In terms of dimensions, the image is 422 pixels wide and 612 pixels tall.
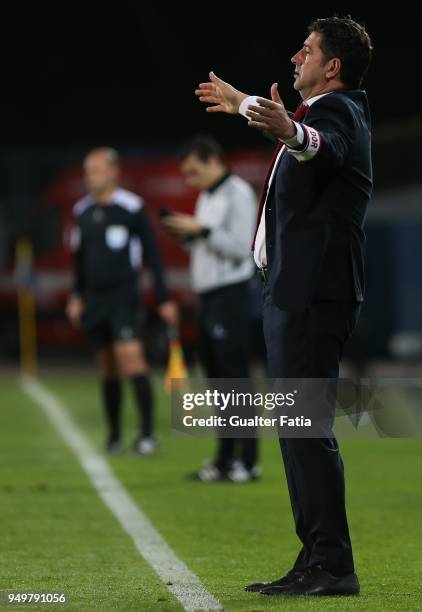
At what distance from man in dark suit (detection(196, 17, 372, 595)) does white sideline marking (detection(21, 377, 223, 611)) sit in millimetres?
341

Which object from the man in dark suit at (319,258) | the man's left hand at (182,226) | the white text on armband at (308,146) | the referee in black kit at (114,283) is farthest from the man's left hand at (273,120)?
the referee in black kit at (114,283)

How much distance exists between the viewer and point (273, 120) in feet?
16.7

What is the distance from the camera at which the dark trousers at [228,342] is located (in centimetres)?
978

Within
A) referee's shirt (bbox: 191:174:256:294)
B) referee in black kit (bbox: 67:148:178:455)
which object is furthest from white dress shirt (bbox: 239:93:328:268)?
referee in black kit (bbox: 67:148:178:455)

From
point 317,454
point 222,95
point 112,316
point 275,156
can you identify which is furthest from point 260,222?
point 112,316

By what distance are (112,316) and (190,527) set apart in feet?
13.2

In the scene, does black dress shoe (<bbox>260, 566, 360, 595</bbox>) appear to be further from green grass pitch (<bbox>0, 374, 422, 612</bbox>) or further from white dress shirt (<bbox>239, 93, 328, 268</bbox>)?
white dress shirt (<bbox>239, 93, 328, 268</bbox>)

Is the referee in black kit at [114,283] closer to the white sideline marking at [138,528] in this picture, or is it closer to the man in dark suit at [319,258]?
the white sideline marking at [138,528]

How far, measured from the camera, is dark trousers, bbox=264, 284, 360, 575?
5477 mm

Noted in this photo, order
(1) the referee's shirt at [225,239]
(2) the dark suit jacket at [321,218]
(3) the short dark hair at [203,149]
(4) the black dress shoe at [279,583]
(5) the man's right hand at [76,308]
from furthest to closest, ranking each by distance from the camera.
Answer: (5) the man's right hand at [76,308], (3) the short dark hair at [203,149], (1) the referee's shirt at [225,239], (4) the black dress shoe at [279,583], (2) the dark suit jacket at [321,218]

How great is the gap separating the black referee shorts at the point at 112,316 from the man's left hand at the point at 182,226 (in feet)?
6.66

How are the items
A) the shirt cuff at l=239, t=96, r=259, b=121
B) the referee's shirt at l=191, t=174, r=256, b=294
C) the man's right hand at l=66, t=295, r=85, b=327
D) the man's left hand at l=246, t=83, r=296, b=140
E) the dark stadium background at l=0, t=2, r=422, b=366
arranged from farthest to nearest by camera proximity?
1. the dark stadium background at l=0, t=2, r=422, b=366
2. the man's right hand at l=66, t=295, r=85, b=327
3. the referee's shirt at l=191, t=174, r=256, b=294
4. the shirt cuff at l=239, t=96, r=259, b=121
5. the man's left hand at l=246, t=83, r=296, b=140

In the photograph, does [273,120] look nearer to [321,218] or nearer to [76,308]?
[321,218]

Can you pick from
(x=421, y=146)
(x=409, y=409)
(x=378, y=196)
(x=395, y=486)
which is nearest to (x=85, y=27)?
(x=421, y=146)
